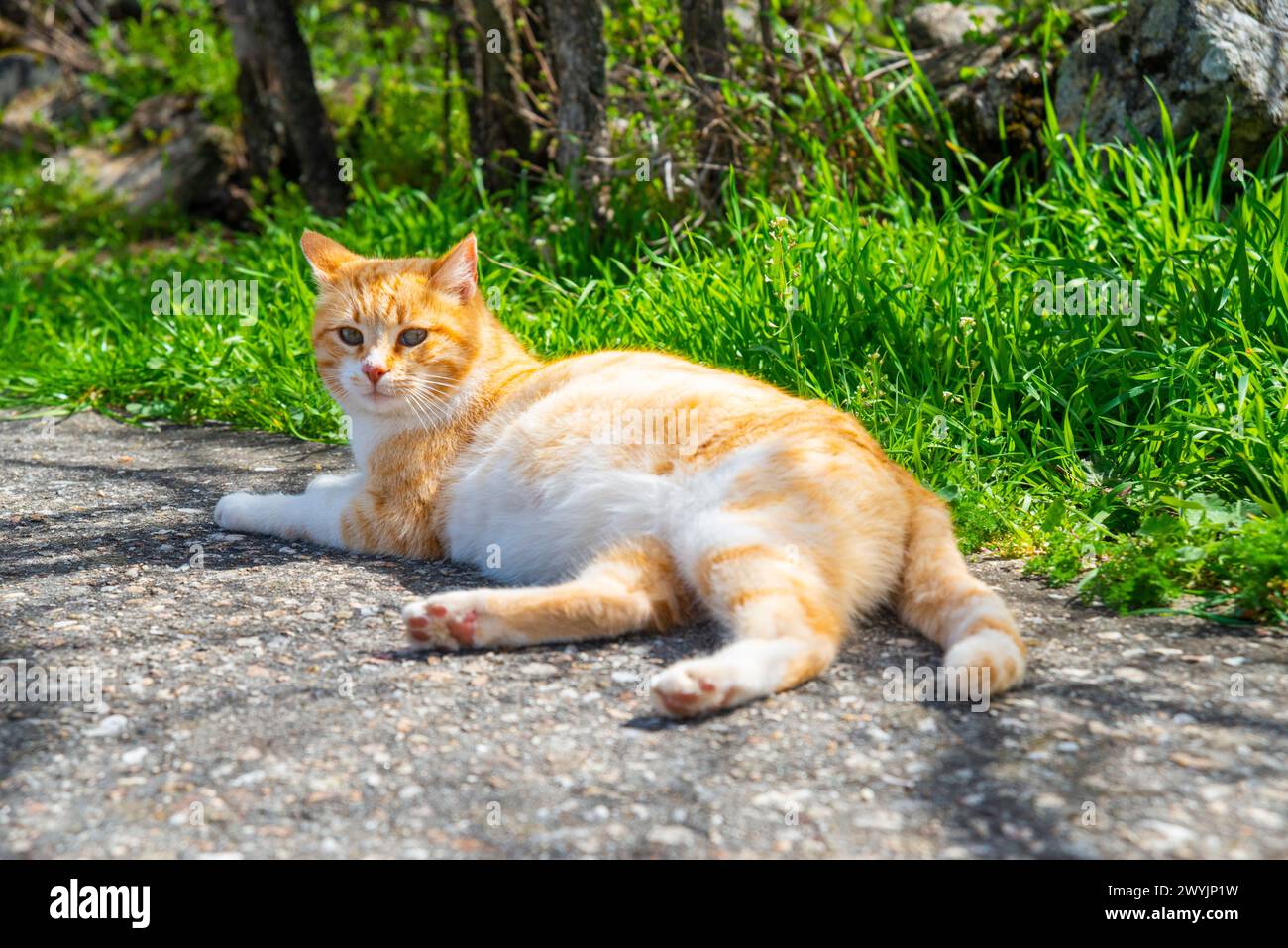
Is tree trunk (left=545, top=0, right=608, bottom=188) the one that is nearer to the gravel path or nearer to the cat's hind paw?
the gravel path

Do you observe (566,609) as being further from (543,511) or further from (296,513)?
(296,513)

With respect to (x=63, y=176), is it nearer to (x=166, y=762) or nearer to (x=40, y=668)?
(x=40, y=668)

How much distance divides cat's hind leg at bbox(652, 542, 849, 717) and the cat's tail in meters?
0.24

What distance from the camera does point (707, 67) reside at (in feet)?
21.2

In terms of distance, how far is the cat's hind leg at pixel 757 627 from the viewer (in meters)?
2.60

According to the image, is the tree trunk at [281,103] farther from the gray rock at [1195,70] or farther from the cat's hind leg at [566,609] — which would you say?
the cat's hind leg at [566,609]

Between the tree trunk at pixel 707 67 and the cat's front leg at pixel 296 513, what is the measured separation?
308 cm

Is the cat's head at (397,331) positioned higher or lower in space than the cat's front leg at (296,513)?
higher

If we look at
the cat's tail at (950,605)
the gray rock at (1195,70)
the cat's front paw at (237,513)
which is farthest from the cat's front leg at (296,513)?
the gray rock at (1195,70)

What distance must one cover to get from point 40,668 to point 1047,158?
4.96 meters

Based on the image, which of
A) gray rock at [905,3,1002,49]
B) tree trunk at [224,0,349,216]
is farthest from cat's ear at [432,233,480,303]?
tree trunk at [224,0,349,216]

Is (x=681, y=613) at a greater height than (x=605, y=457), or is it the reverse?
(x=605, y=457)

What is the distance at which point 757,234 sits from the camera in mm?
5281
